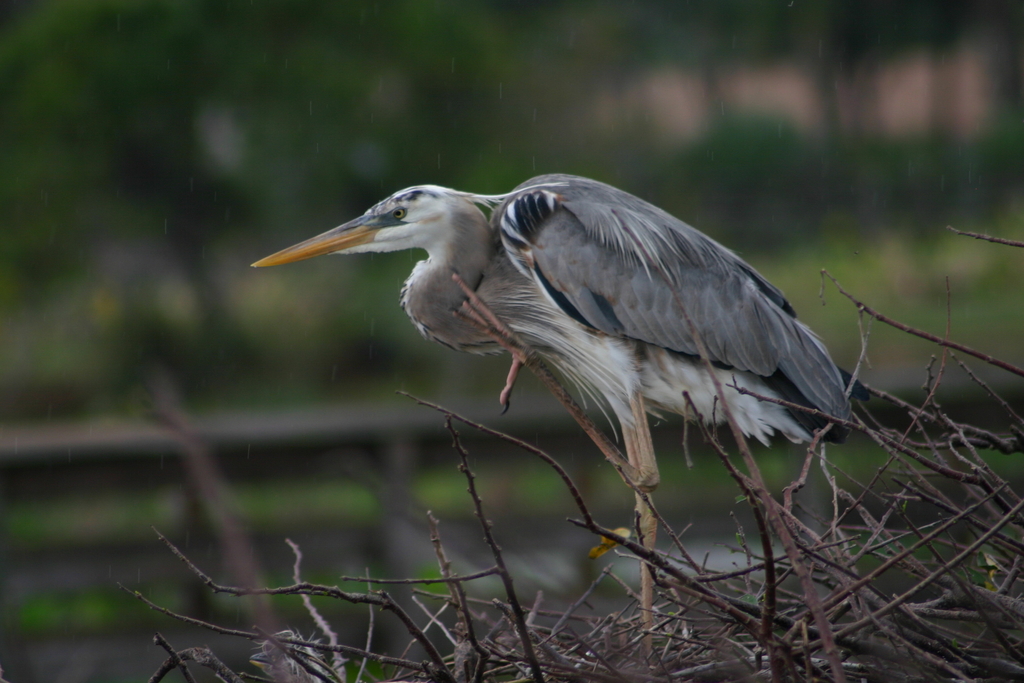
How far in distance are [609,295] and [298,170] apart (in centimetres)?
648

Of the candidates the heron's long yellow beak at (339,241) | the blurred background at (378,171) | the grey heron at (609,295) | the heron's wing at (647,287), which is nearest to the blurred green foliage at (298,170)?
the blurred background at (378,171)

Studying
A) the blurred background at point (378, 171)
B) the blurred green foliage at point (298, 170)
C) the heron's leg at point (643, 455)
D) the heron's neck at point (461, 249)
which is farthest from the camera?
the blurred green foliage at point (298, 170)

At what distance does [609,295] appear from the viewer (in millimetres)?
2463

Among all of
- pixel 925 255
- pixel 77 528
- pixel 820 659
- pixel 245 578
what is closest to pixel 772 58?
pixel 925 255

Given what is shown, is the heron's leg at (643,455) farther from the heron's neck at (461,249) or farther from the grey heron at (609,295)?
the heron's neck at (461,249)

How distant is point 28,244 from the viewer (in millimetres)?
7453

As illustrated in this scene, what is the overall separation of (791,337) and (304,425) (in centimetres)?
201

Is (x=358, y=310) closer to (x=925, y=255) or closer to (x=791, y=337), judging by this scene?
(x=925, y=255)

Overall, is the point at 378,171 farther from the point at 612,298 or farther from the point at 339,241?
the point at 612,298

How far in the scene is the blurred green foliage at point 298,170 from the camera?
761 cm

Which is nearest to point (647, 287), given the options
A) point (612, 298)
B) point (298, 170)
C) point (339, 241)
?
point (612, 298)

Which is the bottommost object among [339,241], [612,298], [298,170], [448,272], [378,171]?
[378,171]

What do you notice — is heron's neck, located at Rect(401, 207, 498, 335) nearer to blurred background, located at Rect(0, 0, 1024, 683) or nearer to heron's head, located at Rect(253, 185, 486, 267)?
heron's head, located at Rect(253, 185, 486, 267)

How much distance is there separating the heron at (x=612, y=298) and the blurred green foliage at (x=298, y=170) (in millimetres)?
5180
